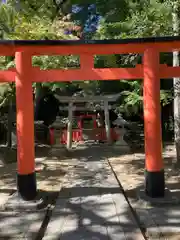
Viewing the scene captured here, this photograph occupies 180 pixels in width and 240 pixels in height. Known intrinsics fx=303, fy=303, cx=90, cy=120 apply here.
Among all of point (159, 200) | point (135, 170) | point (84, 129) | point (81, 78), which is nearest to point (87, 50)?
point (81, 78)

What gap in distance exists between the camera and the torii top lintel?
213 inches

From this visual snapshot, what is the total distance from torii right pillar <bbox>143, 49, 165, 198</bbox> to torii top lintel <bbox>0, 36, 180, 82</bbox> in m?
0.22

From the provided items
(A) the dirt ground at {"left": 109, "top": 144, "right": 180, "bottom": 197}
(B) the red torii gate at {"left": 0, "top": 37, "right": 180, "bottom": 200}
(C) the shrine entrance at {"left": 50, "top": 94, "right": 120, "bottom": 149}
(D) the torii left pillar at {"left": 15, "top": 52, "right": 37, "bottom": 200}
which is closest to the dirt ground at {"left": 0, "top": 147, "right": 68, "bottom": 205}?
(D) the torii left pillar at {"left": 15, "top": 52, "right": 37, "bottom": 200}

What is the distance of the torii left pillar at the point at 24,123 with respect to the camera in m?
5.57

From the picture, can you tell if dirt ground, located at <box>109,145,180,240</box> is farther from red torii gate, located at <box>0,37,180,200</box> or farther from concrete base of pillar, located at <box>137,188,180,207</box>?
red torii gate, located at <box>0,37,180,200</box>

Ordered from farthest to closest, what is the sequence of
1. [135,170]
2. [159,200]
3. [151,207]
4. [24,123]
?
1. [135,170]
2. [24,123]
3. [159,200]
4. [151,207]

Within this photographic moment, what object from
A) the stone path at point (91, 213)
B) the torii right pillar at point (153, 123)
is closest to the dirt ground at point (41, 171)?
the stone path at point (91, 213)

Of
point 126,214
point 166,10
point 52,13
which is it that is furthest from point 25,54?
point 52,13

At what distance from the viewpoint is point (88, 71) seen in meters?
5.72

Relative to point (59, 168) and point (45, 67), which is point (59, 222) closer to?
point (59, 168)

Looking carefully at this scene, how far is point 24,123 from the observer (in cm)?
559

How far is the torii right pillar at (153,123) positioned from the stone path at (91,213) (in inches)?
26.3

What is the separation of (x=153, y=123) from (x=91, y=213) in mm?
1962

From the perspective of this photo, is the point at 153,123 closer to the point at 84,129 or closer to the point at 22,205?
the point at 22,205
